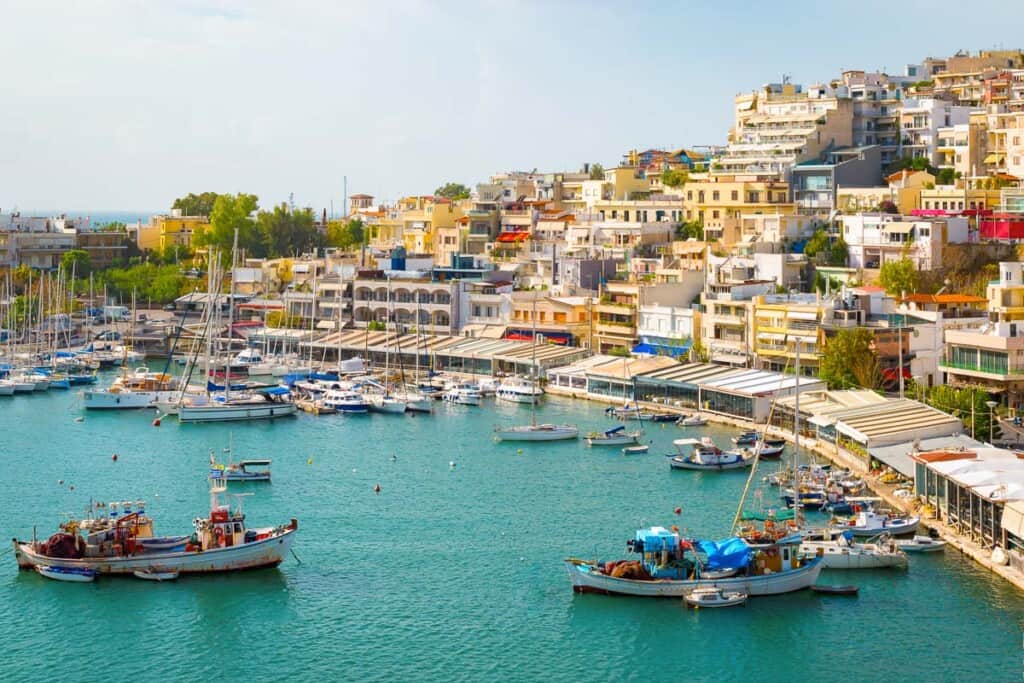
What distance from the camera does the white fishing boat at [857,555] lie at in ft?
87.2

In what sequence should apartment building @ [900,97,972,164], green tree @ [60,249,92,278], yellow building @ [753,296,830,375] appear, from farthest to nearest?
green tree @ [60,249,92,278]
apartment building @ [900,97,972,164]
yellow building @ [753,296,830,375]

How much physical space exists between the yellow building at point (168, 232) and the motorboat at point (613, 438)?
45394mm

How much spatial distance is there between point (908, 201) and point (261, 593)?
35209 mm

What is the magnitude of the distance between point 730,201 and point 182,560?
36.6m

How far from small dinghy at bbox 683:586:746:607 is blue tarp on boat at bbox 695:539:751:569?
1.41ft

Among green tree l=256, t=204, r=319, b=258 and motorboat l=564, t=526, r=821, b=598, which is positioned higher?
green tree l=256, t=204, r=319, b=258

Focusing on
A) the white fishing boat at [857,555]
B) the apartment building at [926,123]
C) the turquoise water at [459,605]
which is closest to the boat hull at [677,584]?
the turquoise water at [459,605]

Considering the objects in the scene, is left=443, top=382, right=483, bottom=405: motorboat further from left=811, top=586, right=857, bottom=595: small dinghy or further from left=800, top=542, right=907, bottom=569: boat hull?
left=811, top=586, right=857, bottom=595: small dinghy

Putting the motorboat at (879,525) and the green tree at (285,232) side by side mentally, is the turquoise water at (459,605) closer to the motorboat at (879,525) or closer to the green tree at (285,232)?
the motorboat at (879,525)

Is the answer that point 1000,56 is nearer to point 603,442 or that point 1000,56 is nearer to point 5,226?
point 603,442

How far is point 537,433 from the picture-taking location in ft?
130

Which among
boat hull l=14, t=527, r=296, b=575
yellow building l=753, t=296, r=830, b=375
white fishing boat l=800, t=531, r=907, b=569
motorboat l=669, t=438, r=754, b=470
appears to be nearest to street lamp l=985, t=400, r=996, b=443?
motorboat l=669, t=438, r=754, b=470

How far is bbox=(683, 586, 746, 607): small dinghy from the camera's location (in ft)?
80.9

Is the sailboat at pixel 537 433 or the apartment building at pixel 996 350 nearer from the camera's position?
the apartment building at pixel 996 350
